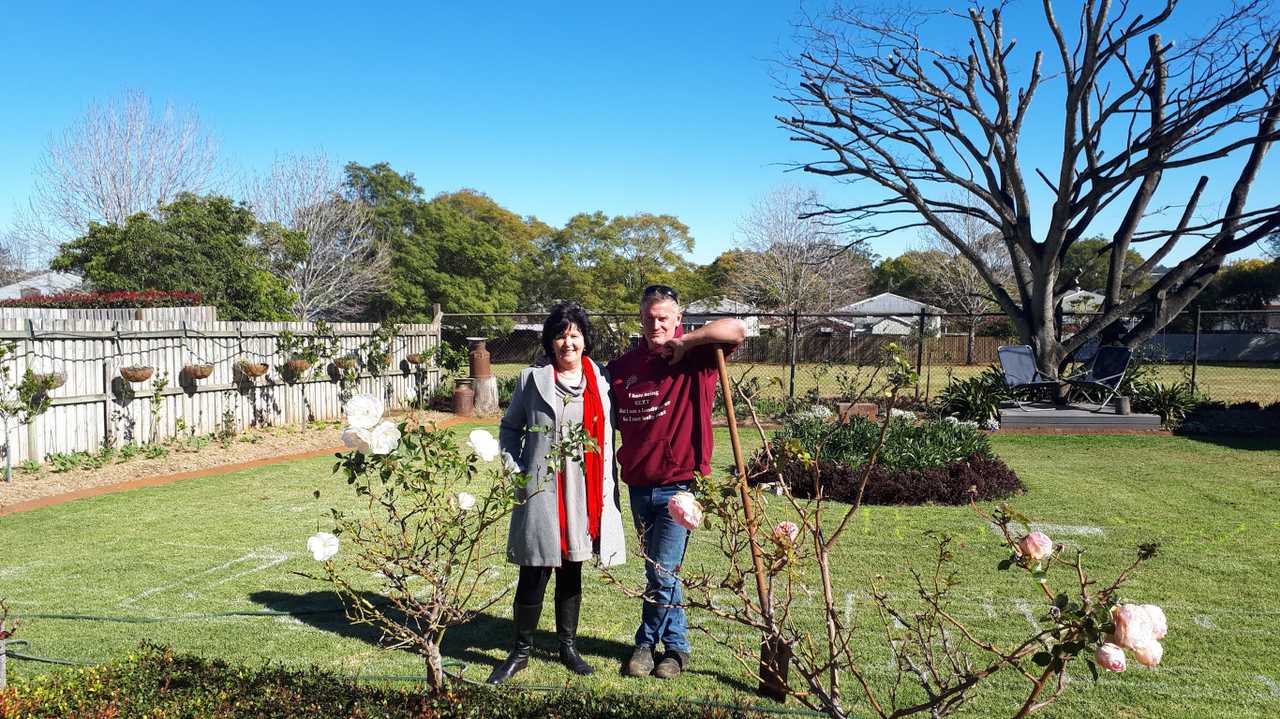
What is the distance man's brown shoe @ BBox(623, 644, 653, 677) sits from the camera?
346 cm

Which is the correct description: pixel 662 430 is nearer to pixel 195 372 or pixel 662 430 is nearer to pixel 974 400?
pixel 195 372

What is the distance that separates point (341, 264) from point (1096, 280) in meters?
49.9

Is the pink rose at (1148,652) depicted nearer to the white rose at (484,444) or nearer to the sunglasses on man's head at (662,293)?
the white rose at (484,444)

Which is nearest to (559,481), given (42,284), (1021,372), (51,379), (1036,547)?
(1036,547)

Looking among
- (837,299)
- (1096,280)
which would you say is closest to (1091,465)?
(837,299)

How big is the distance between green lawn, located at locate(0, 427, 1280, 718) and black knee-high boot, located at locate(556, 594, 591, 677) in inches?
3.5

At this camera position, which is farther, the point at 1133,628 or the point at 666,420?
the point at 666,420

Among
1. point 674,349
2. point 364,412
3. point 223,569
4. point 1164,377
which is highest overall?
point 674,349

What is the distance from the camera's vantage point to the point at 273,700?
2477 millimetres

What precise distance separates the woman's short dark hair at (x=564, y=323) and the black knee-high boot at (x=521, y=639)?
1.10m

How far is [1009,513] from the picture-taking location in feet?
6.56

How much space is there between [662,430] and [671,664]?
1027 mm

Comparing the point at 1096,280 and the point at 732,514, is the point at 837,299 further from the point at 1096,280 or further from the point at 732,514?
the point at 732,514

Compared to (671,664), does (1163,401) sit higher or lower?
higher
